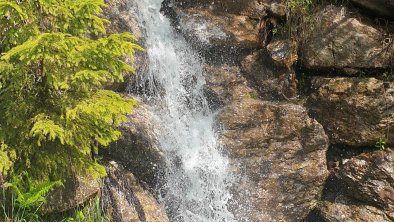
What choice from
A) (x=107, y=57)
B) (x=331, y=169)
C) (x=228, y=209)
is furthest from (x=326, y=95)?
(x=107, y=57)

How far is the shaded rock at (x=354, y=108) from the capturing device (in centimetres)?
750

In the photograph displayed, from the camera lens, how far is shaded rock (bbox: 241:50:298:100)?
324 inches

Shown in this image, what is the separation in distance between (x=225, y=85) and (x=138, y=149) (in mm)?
2486

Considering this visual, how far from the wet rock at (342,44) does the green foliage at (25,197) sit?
5.24m

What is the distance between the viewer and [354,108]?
768cm

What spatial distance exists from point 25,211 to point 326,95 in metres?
5.40

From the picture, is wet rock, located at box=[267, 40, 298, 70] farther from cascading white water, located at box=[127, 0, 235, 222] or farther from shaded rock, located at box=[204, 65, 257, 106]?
cascading white water, located at box=[127, 0, 235, 222]

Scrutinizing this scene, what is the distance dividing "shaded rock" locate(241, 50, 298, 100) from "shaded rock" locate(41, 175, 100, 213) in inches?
156

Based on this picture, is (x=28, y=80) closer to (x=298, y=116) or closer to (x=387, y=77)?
(x=298, y=116)

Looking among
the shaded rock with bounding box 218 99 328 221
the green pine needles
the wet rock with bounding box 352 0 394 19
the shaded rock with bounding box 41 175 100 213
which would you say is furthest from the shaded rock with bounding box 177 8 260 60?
the shaded rock with bounding box 41 175 100 213

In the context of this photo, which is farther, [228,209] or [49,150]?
[228,209]

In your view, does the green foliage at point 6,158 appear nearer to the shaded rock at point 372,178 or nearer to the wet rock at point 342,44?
the wet rock at point 342,44

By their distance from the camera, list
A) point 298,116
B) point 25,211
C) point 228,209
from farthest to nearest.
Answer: point 298,116, point 228,209, point 25,211

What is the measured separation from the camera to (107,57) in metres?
4.62
